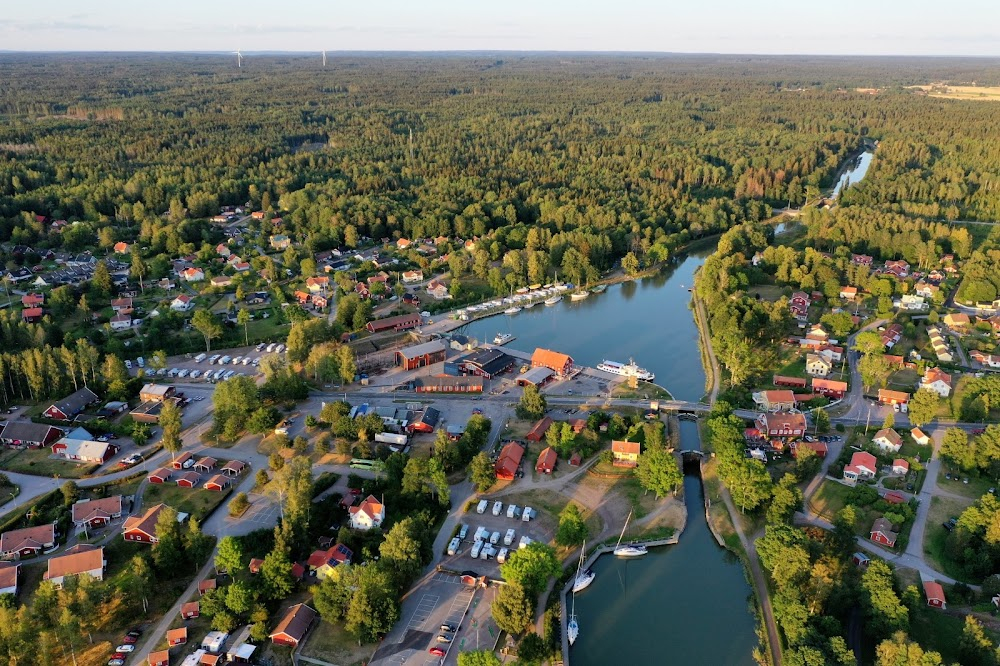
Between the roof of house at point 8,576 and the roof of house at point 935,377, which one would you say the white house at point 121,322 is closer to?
the roof of house at point 8,576

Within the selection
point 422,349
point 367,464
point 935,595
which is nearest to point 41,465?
point 367,464

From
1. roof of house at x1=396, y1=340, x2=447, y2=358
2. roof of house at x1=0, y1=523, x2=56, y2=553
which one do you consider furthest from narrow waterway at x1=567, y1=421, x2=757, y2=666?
roof of house at x1=0, y1=523, x2=56, y2=553

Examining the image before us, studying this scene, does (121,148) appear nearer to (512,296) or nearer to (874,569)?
(512,296)

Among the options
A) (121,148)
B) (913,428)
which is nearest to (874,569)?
(913,428)

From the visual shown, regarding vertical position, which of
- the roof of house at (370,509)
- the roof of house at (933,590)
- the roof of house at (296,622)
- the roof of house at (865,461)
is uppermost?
the roof of house at (865,461)

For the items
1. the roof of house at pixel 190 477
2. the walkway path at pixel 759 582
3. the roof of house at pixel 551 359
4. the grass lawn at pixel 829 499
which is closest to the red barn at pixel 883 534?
the grass lawn at pixel 829 499

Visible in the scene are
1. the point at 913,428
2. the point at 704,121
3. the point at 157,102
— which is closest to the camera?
the point at 913,428

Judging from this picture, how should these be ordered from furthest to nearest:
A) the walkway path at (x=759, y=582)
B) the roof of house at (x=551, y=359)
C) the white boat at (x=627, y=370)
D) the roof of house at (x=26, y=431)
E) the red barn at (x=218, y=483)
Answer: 1. the roof of house at (x=551, y=359)
2. the white boat at (x=627, y=370)
3. the roof of house at (x=26, y=431)
4. the red barn at (x=218, y=483)
5. the walkway path at (x=759, y=582)
